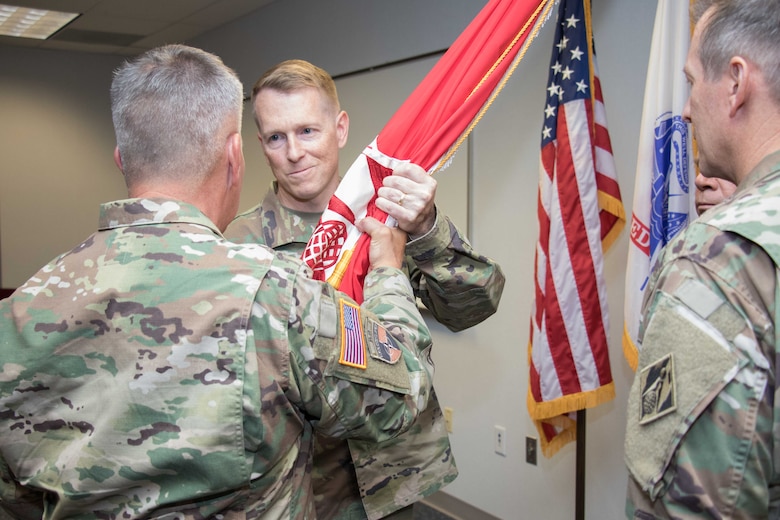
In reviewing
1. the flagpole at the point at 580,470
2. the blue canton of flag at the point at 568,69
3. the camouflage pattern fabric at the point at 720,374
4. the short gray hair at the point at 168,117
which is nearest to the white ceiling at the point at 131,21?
the blue canton of flag at the point at 568,69

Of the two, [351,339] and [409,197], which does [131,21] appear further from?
[351,339]

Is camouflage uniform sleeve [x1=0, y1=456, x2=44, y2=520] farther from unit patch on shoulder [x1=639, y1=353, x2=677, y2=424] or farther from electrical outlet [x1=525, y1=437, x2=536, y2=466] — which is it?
electrical outlet [x1=525, y1=437, x2=536, y2=466]

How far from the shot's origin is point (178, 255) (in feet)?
2.90

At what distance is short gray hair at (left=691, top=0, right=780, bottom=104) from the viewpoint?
0.87m

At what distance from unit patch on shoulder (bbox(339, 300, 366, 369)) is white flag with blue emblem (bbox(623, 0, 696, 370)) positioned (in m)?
1.51

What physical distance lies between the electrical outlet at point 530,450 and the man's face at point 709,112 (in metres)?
2.13

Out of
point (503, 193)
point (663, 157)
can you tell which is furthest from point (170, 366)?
point (503, 193)

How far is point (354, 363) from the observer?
91 cm

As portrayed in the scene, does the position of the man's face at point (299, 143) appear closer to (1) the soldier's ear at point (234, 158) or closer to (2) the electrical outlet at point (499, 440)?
(1) the soldier's ear at point (234, 158)

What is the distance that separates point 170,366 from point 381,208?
67 cm

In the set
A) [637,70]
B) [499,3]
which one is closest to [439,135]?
[499,3]

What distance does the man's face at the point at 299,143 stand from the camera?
5.30ft

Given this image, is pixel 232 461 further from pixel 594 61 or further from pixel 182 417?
pixel 594 61

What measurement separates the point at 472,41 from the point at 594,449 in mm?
1821
